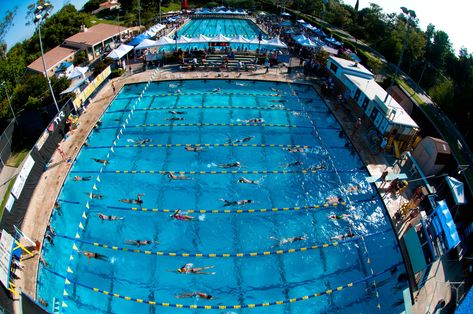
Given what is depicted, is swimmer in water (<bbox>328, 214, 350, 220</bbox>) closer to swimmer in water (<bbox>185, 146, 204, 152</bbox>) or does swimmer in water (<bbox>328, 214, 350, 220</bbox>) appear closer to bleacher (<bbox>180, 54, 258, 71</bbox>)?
swimmer in water (<bbox>185, 146, 204, 152</bbox>)

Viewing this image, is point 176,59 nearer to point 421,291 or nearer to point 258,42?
point 258,42

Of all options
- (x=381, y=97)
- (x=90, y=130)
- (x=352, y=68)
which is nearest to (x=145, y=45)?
(x=90, y=130)

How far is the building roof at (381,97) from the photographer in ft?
67.6

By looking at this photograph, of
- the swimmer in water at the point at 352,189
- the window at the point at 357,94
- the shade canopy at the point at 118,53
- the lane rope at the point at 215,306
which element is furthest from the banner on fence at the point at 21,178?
the window at the point at 357,94

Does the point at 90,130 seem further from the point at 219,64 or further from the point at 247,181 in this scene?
the point at 219,64

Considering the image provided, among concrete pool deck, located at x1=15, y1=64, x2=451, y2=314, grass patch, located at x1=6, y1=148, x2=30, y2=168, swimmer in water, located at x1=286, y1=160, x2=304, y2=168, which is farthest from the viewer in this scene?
grass patch, located at x1=6, y1=148, x2=30, y2=168

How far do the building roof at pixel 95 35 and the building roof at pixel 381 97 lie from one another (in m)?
28.2

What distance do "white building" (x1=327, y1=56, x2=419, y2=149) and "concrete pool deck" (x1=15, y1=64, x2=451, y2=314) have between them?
4.63 feet

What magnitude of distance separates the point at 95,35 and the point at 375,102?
108 ft

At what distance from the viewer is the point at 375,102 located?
73.3 feet

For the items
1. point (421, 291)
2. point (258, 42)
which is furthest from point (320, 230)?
point (258, 42)

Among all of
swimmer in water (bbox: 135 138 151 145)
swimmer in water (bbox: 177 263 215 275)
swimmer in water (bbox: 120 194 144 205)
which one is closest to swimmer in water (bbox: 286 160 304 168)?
swimmer in water (bbox: 177 263 215 275)

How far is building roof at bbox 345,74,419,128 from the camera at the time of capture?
20609 mm

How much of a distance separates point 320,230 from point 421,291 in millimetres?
5012
